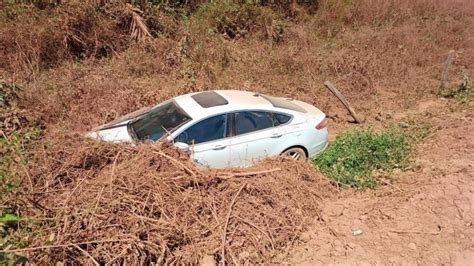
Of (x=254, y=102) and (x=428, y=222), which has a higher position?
(x=254, y=102)

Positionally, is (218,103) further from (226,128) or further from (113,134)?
(113,134)

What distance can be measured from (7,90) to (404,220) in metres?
7.53

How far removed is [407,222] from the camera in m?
4.99

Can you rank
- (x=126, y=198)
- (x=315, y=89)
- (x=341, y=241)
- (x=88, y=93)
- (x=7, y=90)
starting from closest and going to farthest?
1. (x=126, y=198)
2. (x=341, y=241)
3. (x=7, y=90)
4. (x=88, y=93)
5. (x=315, y=89)

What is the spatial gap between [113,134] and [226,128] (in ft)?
5.84

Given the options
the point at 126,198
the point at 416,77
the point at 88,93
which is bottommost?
the point at 416,77

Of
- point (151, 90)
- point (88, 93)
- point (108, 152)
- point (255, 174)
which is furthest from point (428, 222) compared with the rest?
point (88, 93)

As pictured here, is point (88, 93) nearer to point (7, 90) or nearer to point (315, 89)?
point (7, 90)

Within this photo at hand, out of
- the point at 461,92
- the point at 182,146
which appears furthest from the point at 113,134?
the point at 461,92

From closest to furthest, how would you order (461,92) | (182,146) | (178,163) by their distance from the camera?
1. (178,163)
2. (182,146)
3. (461,92)

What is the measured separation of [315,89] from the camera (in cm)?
975

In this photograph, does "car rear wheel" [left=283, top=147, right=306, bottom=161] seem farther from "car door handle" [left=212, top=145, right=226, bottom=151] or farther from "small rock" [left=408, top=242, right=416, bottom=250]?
"small rock" [left=408, top=242, right=416, bottom=250]

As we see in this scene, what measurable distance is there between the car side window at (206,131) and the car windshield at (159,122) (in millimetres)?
173

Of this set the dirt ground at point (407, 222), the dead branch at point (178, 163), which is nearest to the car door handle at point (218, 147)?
the dead branch at point (178, 163)
